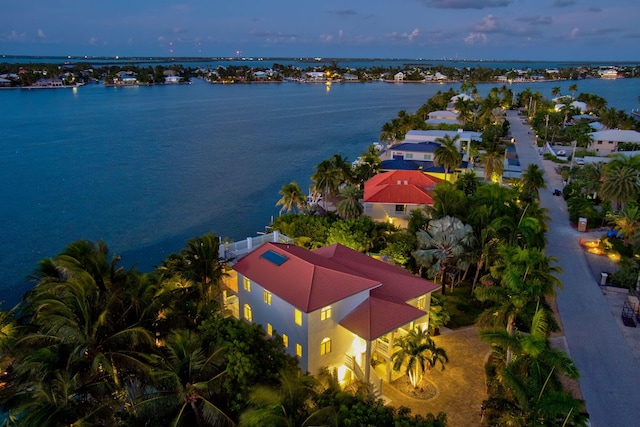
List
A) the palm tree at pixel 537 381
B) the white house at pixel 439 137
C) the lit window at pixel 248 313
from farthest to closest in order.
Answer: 1. the white house at pixel 439 137
2. the lit window at pixel 248 313
3. the palm tree at pixel 537 381

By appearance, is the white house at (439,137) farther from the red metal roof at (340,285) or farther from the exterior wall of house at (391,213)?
the red metal roof at (340,285)

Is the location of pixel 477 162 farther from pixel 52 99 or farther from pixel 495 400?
pixel 52 99

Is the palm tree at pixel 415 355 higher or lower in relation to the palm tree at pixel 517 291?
lower

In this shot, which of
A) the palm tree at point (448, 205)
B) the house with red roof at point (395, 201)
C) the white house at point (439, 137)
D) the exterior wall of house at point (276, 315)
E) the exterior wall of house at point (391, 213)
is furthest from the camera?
the white house at point (439, 137)

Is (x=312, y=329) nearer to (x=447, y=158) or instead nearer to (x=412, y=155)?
(x=447, y=158)

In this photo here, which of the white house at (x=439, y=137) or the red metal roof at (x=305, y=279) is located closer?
the red metal roof at (x=305, y=279)

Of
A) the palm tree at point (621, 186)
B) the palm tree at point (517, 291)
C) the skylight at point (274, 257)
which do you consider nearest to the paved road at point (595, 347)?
the palm tree at point (517, 291)

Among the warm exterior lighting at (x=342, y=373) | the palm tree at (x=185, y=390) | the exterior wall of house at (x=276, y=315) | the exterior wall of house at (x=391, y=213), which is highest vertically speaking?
the palm tree at (x=185, y=390)

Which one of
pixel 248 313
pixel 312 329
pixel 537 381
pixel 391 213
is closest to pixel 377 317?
pixel 312 329
